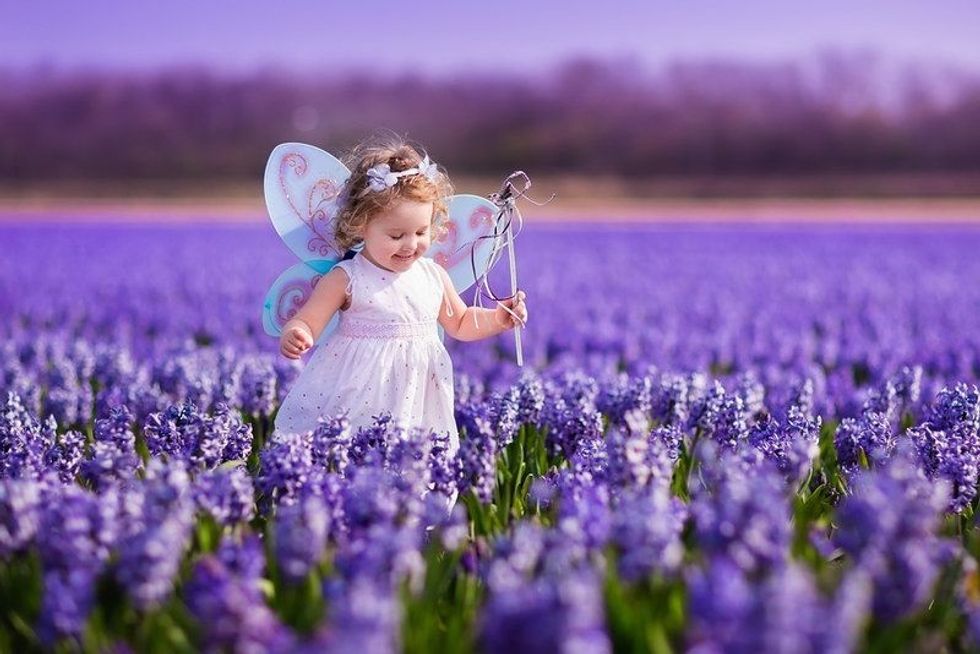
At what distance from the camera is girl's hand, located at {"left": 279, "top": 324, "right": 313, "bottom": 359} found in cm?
424

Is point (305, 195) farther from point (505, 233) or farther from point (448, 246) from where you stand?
point (505, 233)

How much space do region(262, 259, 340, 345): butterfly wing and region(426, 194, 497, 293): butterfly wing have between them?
52cm

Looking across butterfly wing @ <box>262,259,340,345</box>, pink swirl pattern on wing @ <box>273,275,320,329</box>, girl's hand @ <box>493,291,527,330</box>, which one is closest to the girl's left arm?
girl's hand @ <box>493,291,527,330</box>

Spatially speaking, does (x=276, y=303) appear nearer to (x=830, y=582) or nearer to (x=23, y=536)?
(x=23, y=536)

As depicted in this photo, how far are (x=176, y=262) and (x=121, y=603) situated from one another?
515 inches

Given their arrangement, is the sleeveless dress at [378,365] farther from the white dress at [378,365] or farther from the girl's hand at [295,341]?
the girl's hand at [295,341]

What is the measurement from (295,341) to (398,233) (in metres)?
0.60

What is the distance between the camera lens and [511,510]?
384 centimetres

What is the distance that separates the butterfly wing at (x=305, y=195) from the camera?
466 centimetres

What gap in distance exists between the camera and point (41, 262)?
15188mm

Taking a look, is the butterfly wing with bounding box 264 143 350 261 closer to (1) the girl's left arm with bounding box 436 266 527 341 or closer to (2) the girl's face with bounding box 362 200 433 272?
(2) the girl's face with bounding box 362 200 433 272

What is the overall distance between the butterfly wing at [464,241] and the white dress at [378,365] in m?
0.33

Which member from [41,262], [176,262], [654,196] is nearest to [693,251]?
[176,262]

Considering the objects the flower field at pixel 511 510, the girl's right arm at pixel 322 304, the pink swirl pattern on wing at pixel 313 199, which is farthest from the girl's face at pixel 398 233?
the flower field at pixel 511 510
